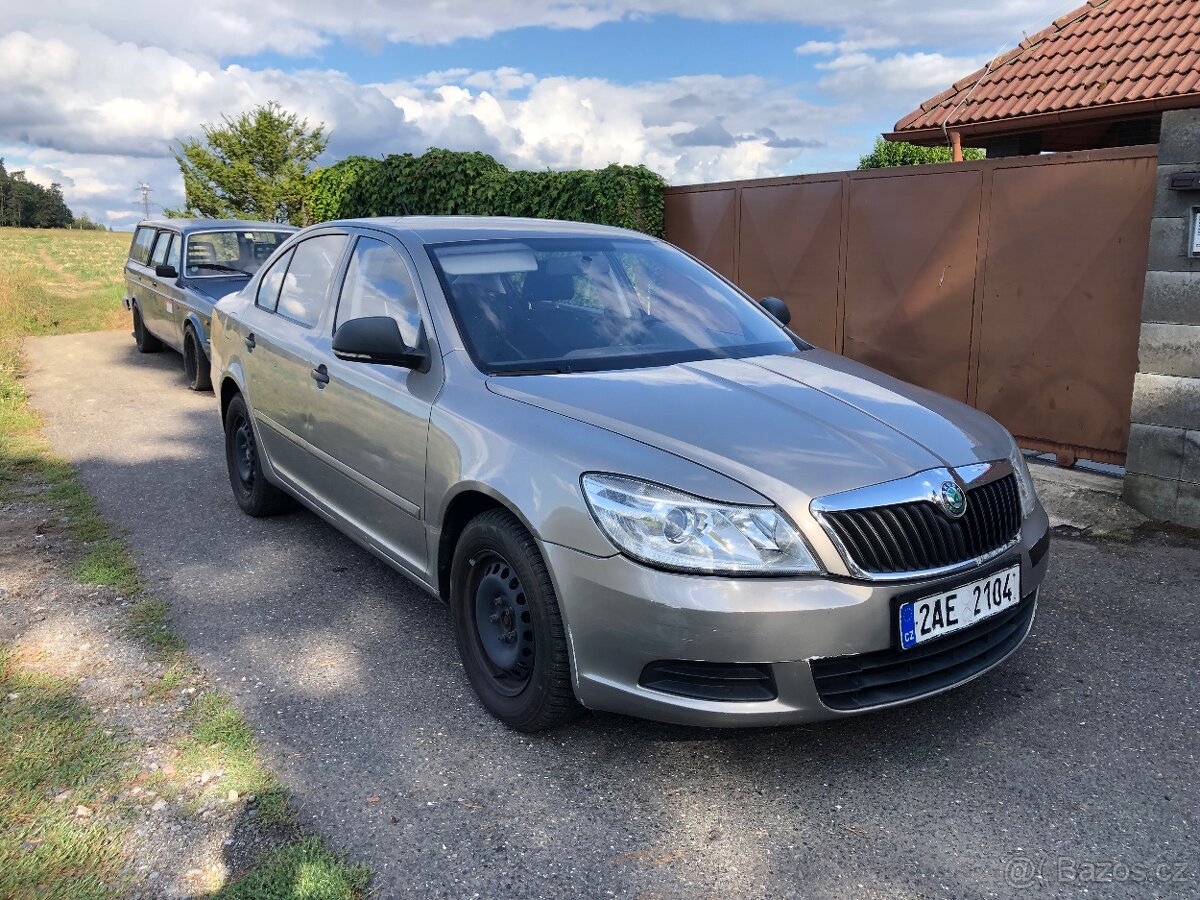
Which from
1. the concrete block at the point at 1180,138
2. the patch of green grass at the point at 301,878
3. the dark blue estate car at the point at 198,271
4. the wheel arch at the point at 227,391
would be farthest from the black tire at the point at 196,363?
the concrete block at the point at 1180,138

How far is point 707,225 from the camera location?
30.5 ft

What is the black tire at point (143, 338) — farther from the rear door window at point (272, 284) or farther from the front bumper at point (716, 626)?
the front bumper at point (716, 626)

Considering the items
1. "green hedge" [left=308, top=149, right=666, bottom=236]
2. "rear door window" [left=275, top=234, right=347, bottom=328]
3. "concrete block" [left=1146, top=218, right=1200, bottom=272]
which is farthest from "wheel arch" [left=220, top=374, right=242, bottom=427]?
"concrete block" [left=1146, top=218, right=1200, bottom=272]

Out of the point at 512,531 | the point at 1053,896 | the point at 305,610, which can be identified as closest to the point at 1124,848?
the point at 1053,896

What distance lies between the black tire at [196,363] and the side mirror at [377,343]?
22.9ft

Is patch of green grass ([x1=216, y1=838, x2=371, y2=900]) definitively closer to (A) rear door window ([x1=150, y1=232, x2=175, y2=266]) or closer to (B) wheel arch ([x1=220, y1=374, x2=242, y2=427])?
(B) wheel arch ([x1=220, y1=374, x2=242, y2=427])

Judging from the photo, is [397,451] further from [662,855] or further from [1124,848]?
[1124,848]

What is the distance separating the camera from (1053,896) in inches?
95.5

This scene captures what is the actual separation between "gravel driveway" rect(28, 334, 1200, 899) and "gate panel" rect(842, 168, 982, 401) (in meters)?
3.07

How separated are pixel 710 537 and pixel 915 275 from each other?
5475 millimetres

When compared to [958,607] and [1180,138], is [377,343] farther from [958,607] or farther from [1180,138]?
[1180,138]

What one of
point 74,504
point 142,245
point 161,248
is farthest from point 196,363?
point 74,504

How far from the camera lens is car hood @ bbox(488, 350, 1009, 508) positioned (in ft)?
9.15

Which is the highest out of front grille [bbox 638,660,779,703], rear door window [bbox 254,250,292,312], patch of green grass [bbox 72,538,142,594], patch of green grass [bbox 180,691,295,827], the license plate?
rear door window [bbox 254,250,292,312]
